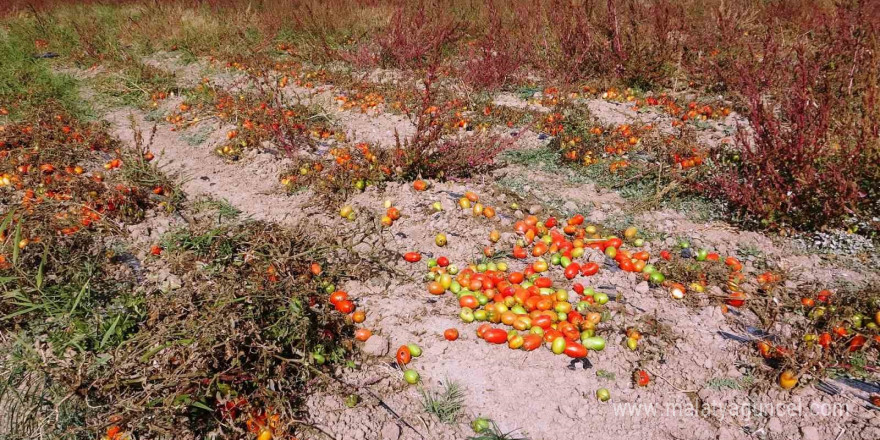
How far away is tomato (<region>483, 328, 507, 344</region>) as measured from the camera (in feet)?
9.25

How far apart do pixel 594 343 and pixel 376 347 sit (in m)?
1.31

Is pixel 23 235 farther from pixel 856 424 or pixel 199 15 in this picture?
pixel 199 15

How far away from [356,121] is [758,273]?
4787 millimetres

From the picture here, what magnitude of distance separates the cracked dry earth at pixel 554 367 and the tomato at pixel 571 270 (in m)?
0.15

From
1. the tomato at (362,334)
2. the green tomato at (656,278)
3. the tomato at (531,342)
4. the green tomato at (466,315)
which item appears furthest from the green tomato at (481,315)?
the green tomato at (656,278)

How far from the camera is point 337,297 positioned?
3125 millimetres

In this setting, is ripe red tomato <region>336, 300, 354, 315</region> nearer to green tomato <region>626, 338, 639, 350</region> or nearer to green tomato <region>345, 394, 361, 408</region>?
green tomato <region>345, 394, 361, 408</region>

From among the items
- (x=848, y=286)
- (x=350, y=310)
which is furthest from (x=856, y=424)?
(x=350, y=310)

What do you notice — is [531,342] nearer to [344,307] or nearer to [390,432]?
[390,432]

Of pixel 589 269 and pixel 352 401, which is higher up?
pixel 589 269

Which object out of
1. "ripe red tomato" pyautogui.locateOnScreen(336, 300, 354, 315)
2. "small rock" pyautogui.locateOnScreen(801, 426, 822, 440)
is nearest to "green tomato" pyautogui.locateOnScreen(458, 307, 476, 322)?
"ripe red tomato" pyautogui.locateOnScreen(336, 300, 354, 315)

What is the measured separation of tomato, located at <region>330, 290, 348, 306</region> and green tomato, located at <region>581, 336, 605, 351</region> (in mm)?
1573

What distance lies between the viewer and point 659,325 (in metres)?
2.94

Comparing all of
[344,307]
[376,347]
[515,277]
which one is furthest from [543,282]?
[344,307]
